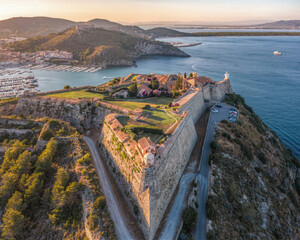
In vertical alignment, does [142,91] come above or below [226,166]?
above

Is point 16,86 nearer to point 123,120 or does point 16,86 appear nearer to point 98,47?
point 98,47

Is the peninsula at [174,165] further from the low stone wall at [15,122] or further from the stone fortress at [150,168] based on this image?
the low stone wall at [15,122]

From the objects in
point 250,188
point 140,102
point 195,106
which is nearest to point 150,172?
point 250,188

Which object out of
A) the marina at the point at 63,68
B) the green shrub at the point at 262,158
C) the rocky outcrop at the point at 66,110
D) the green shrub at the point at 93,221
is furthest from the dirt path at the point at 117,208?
the marina at the point at 63,68

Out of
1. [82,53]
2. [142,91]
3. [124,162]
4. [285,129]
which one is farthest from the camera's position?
[82,53]

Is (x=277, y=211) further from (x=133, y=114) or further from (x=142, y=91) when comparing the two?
(x=142, y=91)

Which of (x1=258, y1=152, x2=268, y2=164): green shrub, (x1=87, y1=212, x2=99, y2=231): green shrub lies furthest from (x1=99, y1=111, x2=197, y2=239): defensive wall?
(x1=258, y1=152, x2=268, y2=164): green shrub

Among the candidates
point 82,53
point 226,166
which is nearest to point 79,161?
point 226,166

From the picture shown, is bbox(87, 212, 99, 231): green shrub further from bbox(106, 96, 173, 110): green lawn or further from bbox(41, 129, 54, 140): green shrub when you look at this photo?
bbox(106, 96, 173, 110): green lawn
